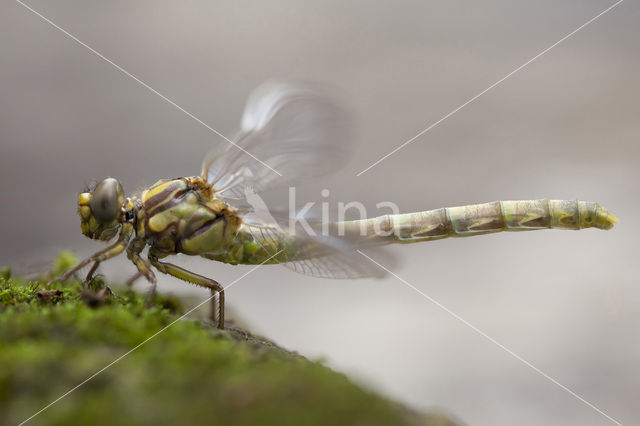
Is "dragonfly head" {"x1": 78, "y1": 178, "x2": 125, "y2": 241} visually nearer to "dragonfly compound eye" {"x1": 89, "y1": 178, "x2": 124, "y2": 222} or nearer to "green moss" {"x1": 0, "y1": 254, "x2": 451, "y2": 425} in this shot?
"dragonfly compound eye" {"x1": 89, "y1": 178, "x2": 124, "y2": 222}

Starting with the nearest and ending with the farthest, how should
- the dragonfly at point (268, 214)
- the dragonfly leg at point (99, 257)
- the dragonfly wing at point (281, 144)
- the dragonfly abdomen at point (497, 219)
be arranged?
the dragonfly leg at point (99, 257) → the dragonfly at point (268, 214) → the dragonfly wing at point (281, 144) → the dragonfly abdomen at point (497, 219)

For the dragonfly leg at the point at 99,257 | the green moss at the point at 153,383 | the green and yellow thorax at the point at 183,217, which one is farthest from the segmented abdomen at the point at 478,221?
the green moss at the point at 153,383

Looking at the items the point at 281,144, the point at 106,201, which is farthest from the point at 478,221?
the point at 106,201

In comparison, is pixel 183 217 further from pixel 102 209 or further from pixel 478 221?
pixel 478 221

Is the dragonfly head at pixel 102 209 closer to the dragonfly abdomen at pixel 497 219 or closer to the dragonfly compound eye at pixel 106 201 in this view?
the dragonfly compound eye at pixel 106 201

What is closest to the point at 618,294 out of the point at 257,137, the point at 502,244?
the point at 502,244

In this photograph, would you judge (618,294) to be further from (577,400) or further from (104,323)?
(104,323)

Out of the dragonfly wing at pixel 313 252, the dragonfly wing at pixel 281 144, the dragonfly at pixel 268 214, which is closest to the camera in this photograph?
the dragonfly wing at pixel 313 252

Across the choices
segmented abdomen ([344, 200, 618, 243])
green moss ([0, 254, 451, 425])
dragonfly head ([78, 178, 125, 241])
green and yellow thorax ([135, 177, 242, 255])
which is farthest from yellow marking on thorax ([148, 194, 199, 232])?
green moss ([0, 254, 451, 425])
